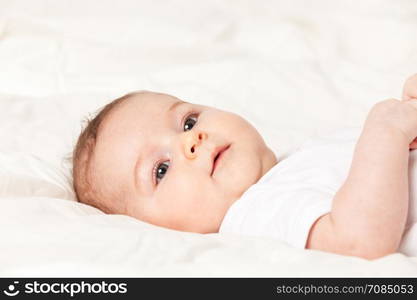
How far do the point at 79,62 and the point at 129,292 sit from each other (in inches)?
47.8

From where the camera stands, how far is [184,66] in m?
2.07

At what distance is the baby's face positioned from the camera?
1.35m

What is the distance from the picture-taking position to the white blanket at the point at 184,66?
1668mm

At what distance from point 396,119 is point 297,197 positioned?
7.9 inches

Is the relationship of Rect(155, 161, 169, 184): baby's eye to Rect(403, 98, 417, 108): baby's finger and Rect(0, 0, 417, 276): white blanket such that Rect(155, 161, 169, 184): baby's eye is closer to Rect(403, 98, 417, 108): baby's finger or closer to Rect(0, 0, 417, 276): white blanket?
Rect(0, 0, 417, 276): white blanket

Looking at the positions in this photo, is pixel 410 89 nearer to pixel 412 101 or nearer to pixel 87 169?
pixel 412 101

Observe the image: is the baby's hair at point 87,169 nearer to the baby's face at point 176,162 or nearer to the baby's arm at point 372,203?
the baby's face at point 176,162

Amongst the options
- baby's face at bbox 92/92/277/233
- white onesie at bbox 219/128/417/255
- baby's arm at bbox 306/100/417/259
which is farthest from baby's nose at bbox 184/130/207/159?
baby's arm at bbox 306/100/417/259

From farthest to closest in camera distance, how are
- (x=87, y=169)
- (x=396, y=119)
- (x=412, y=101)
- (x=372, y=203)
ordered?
(x=87, y=169)
(x=412, y=101)
(x=396, y=119)
(x=372, y=203)

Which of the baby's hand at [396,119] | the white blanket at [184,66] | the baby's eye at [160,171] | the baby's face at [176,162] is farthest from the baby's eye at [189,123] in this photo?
the baby's hand at [396,119]

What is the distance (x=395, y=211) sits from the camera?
1.13m

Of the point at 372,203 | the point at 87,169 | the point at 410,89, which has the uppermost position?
the point at 410,89

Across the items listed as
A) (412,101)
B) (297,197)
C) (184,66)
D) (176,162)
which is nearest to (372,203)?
(297,197)

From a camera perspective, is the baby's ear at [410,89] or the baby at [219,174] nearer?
the baby at [219,174]
